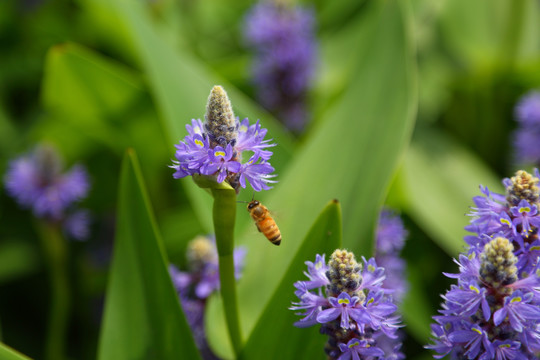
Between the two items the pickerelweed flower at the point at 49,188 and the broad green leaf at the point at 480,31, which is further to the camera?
the broad green leaf at the point at 480,31

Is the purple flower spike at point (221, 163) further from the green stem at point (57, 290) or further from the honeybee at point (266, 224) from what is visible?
A: the green stem at point (57, 290)

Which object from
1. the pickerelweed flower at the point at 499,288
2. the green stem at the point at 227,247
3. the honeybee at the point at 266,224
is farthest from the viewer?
the honeybee at the point at 266,224

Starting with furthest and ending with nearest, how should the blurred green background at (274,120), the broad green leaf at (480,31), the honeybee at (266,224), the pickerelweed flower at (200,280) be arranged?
the broad green leaf at (480,31), the blurred green background at (274,120), the pickerelweed flower at (200,280), the honeybee at (266,224)

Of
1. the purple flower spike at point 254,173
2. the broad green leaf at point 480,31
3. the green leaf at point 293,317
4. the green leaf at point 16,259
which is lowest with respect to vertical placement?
the green leaf at point 16,259

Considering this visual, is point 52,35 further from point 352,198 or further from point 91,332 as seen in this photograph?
point 352,198

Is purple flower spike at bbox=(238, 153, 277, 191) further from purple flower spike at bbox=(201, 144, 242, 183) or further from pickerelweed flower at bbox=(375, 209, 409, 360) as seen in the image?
pickerelweed flower at bbox=(375, 209, 409, 360)

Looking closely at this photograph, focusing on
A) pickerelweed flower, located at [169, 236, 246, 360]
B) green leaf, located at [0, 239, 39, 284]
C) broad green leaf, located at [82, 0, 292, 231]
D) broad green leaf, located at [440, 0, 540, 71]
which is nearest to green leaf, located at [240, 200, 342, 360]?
pickerelweed flower, located at [169, 236, 246, 360]

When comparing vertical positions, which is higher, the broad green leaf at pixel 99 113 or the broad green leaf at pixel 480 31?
the broad green leaf at pixel 480 31

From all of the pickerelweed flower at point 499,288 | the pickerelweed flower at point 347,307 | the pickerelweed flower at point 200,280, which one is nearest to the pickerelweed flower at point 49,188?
the pickerelweed flower at point 200,280

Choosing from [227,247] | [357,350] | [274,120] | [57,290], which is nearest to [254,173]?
[227,247]
